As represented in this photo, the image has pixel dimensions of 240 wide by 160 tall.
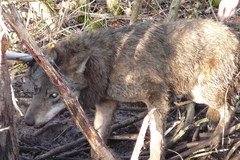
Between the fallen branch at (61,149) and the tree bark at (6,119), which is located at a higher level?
the tree bark at (6,119)

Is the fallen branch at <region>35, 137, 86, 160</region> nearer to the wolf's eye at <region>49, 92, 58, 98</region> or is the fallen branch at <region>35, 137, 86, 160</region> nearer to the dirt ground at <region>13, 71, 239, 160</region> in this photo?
the dirt ground at <region>13, 71, 239, 160</region>

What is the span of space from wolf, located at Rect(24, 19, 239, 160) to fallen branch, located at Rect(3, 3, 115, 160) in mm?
969

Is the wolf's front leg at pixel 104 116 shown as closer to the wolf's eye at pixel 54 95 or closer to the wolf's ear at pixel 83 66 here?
the wolf's ear at pixel 83 66

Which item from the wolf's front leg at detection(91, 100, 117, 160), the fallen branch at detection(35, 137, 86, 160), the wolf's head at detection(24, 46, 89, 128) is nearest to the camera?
the wolf's head at detection(24, 46, 89, 128)

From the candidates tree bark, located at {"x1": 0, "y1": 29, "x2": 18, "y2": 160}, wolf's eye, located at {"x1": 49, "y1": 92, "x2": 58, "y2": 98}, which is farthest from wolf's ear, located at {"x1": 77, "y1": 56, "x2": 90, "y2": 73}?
tree bark, located at {"x1": 0, "y1": 29, "x2": 18, "y2": 160}

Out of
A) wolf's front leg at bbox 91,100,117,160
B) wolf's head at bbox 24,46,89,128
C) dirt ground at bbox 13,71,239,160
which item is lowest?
dirt ground at bbox 13,71,239,160

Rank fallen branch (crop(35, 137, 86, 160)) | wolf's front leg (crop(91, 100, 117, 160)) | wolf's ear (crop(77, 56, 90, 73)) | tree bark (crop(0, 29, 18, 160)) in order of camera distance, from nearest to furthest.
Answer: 1. tree bark (crop(0, 29, 18, 160))
2. wolf's ear (crop(77, 56, 90, 73))
3. fallen branch (crop(35, 137, 86, 160))
4. wolf's front leg (crop(91, 100, 117, 160))

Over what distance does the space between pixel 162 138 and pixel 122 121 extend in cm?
102

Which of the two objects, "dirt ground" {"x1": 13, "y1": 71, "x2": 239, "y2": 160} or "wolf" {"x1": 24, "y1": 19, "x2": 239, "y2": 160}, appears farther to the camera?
"dirt ground" {"x1": 13, "y1": 71, "x2": 239, "y2": 160}

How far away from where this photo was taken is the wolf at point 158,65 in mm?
5441

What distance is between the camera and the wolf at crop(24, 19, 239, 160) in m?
5.44

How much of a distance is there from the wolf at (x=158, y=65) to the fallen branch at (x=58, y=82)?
97 cm

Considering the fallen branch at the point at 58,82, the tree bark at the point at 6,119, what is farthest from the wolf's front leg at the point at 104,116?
the fallen branch at the point at 58,82

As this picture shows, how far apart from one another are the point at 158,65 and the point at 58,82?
→ 1.63 m
